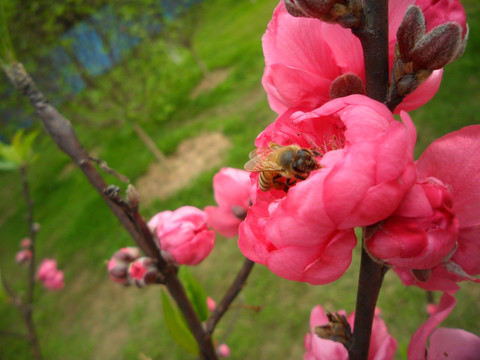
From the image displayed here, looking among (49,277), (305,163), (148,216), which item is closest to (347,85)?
(305,163)

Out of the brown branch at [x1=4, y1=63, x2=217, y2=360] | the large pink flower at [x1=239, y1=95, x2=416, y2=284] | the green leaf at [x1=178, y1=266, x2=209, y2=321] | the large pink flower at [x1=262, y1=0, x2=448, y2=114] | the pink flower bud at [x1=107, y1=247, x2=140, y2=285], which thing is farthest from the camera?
the green leaf at [x1=178, y1=266, x2=209, y2=321]

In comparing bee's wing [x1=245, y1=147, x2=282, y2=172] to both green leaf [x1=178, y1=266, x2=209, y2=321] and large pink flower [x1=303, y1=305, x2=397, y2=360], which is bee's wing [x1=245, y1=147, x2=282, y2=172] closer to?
large pink flower [x1=303, y1=305, x2=397, y2=360]

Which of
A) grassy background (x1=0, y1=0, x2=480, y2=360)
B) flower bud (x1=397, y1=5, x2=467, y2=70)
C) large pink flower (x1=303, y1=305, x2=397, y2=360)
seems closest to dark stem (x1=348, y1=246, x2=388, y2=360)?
large pink flower (x1=303, y1=305, x2=397, y2=360)

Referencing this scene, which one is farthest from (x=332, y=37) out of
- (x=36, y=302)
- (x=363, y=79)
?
(x=36, y=302)

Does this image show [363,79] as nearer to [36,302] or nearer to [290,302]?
[290,302]

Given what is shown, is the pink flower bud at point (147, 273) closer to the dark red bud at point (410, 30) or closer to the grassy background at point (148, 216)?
the dark red bud at point (410, 30)

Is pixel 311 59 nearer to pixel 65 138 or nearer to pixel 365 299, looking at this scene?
pixel 365 299

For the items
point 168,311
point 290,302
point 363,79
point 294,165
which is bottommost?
point 290,302
